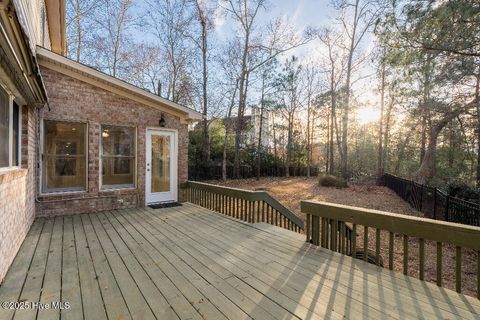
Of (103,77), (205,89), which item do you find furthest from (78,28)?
(103,77)

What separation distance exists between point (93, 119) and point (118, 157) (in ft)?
3.31

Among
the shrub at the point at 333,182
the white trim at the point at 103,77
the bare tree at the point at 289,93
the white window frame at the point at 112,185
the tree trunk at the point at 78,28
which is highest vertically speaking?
the tree trunk at the point at 78,28

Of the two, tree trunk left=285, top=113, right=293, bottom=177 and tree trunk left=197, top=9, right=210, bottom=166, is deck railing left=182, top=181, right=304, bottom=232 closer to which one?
tree trunk left=197, top=9, right=210, bottom=166

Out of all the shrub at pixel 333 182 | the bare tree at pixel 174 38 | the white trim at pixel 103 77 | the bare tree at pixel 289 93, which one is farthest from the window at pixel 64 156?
the bare tree at pixel 289 93

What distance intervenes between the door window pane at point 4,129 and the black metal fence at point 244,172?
11.4m

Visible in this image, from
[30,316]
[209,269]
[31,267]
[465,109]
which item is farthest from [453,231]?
[465,109]

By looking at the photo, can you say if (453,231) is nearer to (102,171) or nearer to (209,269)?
(209,269)

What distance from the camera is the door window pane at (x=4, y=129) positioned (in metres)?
2.79

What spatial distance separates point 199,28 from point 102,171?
12631mm

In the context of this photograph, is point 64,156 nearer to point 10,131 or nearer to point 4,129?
point 10,131

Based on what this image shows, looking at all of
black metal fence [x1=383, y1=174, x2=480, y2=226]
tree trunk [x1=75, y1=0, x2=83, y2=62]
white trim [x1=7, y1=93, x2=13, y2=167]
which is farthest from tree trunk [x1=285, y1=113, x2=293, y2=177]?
white trim [x1=7, y1=93, x2=13, y2=167]

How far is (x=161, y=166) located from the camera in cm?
677

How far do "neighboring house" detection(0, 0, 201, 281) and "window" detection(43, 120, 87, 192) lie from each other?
17 mm

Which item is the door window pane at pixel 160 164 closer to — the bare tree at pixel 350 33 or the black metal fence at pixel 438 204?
the black metal fence at pixel 438 204
